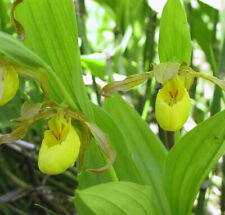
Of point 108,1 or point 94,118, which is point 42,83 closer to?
point 94,118

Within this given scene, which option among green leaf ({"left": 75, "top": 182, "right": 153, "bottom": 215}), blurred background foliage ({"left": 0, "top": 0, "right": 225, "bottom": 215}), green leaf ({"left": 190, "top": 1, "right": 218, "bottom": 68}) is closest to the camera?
green leaf ({"left": 75, "top": 182, "right": 153, "bottom": 215})

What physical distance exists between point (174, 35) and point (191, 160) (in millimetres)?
321

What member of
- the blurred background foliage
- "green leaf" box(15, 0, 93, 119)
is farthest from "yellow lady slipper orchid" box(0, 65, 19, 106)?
the blurred background foliage

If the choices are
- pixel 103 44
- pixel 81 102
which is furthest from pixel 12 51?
pixel 103 44

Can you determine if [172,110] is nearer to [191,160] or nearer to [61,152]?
[191,160]

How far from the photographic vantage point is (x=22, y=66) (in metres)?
0.78

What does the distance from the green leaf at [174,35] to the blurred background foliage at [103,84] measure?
155mm

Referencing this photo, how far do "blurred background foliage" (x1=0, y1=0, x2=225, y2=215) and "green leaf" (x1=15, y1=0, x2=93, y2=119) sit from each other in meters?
0.19

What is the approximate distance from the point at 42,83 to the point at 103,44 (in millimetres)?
1487

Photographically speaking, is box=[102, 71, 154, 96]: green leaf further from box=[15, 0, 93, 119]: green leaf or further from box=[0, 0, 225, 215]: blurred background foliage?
box=[0, 0, 225, 215]: blurred background foliage

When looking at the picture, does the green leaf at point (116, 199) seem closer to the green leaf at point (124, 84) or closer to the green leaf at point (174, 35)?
the green leaf at point (124, 84)

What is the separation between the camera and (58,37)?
34.7 inches

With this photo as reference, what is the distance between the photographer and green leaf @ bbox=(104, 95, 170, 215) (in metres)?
1.03

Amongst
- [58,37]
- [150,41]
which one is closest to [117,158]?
[58,37]
